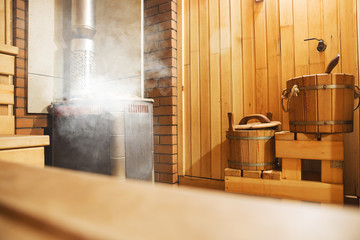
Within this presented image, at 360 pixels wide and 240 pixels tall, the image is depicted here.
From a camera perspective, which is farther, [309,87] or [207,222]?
[309,87]

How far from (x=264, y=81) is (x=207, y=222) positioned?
2637 mm

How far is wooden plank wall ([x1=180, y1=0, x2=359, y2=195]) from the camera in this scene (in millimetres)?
2473

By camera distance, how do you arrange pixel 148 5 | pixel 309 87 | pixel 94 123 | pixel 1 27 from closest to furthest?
1. pixel 309 87
2. pixel 94 123
3. pixel 1 27
4. pixel 148 5

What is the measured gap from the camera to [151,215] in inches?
15.2

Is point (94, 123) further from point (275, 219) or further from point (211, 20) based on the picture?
point (275, 219)

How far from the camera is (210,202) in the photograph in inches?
16.6

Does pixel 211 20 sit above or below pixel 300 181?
above

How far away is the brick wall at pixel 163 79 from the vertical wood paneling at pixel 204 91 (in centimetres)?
36

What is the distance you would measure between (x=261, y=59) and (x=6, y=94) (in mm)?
2791

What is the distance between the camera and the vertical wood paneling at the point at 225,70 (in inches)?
117

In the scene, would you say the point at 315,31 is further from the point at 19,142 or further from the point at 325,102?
the point at 19,142

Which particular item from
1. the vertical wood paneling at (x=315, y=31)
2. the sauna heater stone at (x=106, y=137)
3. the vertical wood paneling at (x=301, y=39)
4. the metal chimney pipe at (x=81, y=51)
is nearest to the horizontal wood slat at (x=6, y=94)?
the sauna heater stone at (x=106, y=137)

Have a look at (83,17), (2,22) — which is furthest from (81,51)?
(2,22)

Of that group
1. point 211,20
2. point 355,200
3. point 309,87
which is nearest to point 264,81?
point 309,87
